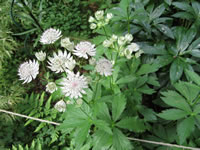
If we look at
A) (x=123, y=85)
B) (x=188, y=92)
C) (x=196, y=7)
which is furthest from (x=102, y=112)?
(x=196, y=7)

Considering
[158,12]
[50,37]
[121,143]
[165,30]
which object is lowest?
[121,143]

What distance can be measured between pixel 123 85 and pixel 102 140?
1.60 ft

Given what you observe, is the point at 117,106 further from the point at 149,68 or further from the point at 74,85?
the point at 149,68

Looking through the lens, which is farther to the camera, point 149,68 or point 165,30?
point 165,30

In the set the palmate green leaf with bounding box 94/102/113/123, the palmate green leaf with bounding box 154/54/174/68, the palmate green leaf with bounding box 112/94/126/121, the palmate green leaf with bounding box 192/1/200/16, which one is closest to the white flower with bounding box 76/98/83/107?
the palmate green leaf with bounding box 94/102/113/123

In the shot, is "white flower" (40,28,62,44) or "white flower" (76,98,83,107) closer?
"white flower" (76,98,83,107)

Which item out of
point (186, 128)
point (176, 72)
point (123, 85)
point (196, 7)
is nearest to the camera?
point (186, 128)

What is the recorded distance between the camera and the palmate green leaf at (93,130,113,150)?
1090 mm

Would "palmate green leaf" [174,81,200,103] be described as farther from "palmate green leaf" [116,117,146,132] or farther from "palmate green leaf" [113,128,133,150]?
"palmate green leaf" [113,128,133,150]

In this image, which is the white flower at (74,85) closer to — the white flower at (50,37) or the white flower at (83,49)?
the white flower at (83,49)

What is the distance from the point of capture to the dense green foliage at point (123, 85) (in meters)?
1.17

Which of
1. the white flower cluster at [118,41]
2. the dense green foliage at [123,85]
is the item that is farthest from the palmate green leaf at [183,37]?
the white flower cluster at [118,41]

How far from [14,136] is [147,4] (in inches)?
85.9

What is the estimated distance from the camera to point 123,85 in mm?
1413
